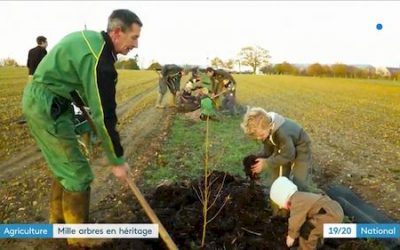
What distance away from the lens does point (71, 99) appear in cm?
342

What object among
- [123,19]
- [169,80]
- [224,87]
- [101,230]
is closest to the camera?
[123,19]

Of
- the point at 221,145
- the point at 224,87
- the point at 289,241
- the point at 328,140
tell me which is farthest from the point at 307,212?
the point at 224,87

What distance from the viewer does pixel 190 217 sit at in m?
4.16

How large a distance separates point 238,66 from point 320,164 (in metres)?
4.33

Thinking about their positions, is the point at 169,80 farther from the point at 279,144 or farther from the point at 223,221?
the point at 223,221

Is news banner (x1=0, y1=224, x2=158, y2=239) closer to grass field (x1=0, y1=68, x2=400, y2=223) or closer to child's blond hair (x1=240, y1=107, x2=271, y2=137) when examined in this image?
grass field (x1=0, y1=68, x2=400, y2=223)

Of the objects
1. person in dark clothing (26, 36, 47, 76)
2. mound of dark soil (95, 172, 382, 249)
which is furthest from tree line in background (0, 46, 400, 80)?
mound of dark soil (95, 172, 382, 249)

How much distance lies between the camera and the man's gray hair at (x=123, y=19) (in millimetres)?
3035

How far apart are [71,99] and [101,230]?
38.5 inches

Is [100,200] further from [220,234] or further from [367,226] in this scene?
[367,226]

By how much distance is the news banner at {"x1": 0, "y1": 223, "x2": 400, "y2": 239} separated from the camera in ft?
11.5

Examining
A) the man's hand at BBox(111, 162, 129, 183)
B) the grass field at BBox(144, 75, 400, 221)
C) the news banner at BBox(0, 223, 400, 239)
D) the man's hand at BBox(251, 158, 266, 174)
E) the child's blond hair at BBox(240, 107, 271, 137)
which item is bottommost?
the grass field at BBox(144, 75, 400, 221)

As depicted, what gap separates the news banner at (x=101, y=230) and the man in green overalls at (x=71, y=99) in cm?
10

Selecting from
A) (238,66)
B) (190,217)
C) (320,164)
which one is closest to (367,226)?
(190,217)
